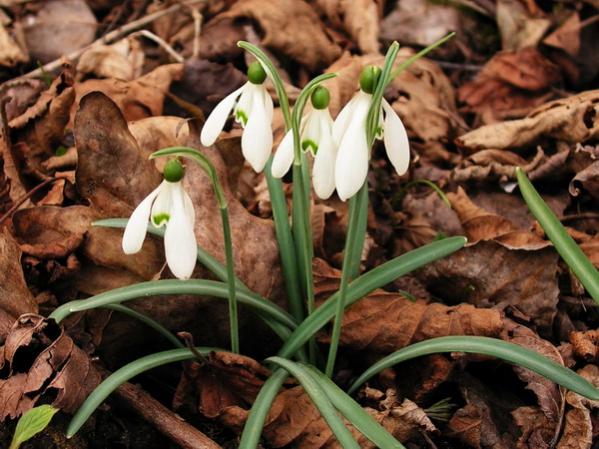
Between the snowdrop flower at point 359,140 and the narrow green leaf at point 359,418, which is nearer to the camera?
the snowdrop flower at point 359,140

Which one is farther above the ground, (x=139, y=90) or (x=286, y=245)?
(x=139, y=90)

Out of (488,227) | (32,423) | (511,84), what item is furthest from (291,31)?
(32,423)

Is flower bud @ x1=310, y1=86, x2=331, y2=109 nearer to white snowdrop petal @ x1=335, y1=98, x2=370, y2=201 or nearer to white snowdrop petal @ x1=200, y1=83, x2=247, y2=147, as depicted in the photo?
white snowdrop petal @ x1=335, y1=98, x2=370, y2=201

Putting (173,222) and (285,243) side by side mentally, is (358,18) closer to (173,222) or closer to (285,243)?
(285,243)

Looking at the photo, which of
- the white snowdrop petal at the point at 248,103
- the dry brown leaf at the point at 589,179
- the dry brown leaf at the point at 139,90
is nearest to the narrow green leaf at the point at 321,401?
the white snowdrop petal at the point at 248,103

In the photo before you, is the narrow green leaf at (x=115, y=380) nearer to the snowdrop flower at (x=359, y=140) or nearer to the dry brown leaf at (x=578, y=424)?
the snowdrop flower at (x=359, y=140)

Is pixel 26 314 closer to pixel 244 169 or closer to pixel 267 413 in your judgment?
pixel 267 413

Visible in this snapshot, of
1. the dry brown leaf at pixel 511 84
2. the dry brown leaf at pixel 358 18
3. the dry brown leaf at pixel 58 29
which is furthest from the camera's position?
the dry brown leaf at pixel 358 18
